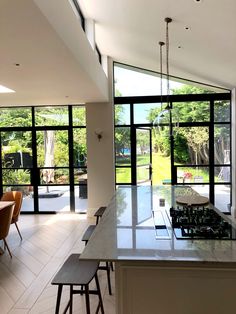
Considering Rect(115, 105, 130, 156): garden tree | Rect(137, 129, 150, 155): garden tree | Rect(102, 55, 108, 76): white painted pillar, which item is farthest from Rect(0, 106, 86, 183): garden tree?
Rect(137, 129, 150, 155): garden tree

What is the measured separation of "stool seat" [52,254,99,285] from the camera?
2080 mm

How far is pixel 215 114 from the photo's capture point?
6508 mm

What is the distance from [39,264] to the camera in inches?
155

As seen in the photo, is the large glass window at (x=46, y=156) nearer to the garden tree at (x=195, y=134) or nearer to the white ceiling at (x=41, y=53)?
the white ceiling at (x=41, y=53)

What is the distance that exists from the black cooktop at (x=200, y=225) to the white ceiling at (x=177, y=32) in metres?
2.06

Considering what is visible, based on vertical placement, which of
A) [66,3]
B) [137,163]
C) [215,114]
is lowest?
[137,163]

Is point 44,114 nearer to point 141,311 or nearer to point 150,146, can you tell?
point 150,146

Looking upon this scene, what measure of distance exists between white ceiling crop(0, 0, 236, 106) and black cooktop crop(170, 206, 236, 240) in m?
1.89

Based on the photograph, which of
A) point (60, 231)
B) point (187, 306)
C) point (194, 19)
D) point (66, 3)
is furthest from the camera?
point (60, 231)

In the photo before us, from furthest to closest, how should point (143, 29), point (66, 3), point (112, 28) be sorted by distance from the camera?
point (112, 28)
point (143, 29)
point (66, 3)

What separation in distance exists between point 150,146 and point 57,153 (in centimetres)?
224

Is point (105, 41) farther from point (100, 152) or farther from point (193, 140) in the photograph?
point (193, 140)

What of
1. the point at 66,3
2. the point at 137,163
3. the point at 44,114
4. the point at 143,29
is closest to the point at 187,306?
the point at 66,3

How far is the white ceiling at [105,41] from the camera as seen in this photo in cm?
231
